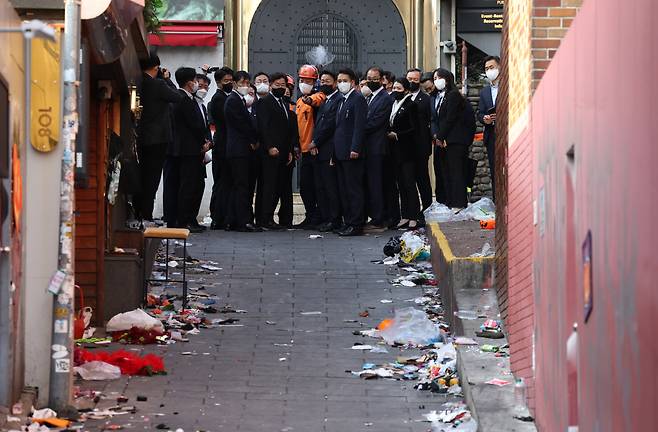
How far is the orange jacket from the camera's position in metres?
22.2

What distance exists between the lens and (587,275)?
6957 millimetres

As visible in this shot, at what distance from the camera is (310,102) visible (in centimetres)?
2219

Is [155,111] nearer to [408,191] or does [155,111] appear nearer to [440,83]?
[408,191]

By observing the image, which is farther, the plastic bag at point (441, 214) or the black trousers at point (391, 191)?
the black trousers at point (391, 191)

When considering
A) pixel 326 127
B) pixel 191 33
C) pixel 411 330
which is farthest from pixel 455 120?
pixel 411 330

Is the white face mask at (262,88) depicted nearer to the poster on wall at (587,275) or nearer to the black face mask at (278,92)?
the black face mask at (278,92)

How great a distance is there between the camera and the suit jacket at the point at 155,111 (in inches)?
725

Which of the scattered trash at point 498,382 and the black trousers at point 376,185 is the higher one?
the black trousers at point 376,185

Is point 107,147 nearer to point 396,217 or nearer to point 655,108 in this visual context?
point 396,217

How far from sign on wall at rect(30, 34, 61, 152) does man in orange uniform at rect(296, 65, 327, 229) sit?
10272 millimetres

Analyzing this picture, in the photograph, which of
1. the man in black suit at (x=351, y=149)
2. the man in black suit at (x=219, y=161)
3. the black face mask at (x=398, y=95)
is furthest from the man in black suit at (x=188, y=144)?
the black face mask at (x=398, y=95)

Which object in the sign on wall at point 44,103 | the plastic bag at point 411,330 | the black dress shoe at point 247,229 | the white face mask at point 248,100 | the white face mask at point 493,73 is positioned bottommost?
the plastic bag at point 411,330

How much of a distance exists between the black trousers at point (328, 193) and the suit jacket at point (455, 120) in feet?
5.13

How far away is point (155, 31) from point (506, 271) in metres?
7.99
